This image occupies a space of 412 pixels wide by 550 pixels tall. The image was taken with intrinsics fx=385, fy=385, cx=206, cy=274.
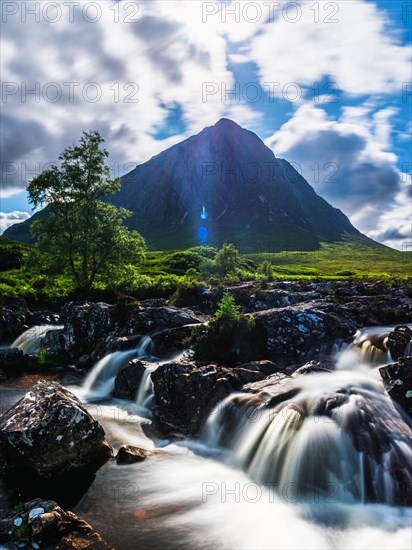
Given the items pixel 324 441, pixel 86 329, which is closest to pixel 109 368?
pixel 86 329

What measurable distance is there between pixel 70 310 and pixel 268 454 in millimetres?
22280

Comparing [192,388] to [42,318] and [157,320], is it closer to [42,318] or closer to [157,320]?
[157,320]

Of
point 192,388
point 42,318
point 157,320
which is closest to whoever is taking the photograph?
point 192,388

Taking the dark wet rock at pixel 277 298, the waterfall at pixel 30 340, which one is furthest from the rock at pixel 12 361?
the dark wet rock at pixel 277 298

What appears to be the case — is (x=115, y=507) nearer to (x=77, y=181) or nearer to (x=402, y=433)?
(x=402, y=433)

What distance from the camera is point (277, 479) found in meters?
12.0

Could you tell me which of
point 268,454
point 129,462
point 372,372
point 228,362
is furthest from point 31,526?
point 372,372

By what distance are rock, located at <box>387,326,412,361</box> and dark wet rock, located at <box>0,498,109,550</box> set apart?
47.3 ft

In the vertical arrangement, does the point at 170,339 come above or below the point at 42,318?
below

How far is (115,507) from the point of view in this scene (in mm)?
10883

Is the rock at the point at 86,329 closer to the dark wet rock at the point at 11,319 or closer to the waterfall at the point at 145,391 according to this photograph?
the dark wet rock at the point at 11,319

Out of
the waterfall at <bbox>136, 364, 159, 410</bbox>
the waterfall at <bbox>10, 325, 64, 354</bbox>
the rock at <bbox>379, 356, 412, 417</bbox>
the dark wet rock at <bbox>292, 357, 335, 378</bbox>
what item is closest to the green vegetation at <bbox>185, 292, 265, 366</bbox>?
the waterfall at <bbox>136, 364, 159, 410</bbox>

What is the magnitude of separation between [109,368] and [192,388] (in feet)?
28.4

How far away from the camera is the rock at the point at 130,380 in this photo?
65.5 feet
